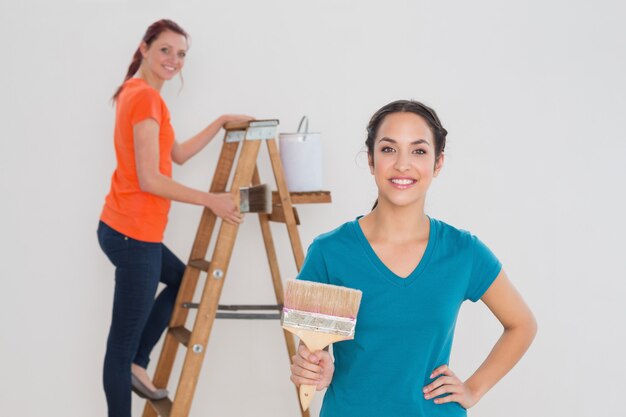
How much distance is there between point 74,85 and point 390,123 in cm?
196

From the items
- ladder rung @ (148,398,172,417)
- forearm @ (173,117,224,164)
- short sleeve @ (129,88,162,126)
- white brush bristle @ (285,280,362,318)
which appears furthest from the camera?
forearm @ (173,117,224,164)

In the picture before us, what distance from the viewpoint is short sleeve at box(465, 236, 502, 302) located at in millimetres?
1479

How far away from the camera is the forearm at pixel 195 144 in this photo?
271cm

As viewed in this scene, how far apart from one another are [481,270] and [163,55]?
4.94 ft

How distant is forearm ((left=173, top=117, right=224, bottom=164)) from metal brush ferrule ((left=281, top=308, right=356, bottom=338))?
5.06 feet

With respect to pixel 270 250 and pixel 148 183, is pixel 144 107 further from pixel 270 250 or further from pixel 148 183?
pixel 270 250

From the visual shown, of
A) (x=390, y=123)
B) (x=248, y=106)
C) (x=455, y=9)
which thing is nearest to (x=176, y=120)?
(x=248, y=106)

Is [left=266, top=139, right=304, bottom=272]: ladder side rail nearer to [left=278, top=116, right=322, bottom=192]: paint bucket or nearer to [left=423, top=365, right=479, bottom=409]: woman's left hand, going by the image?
[left=278, top=116, right=322, bottom=192]: paint bucket

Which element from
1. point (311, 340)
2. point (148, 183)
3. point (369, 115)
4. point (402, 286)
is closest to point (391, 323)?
point (402, 286)

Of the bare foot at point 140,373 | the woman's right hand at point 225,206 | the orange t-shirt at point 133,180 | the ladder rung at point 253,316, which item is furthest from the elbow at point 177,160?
the bare foot at point 140,373

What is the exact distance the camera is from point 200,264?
255 centimetres

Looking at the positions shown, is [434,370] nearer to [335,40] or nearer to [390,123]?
[390,123]

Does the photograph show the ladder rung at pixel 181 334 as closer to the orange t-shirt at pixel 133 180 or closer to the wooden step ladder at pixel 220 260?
the wooden step ladder at pixel 220 260

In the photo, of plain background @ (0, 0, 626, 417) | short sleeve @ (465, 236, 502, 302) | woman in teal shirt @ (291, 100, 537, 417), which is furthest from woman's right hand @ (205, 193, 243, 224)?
short sleeve @ (465, 236, 502, 302)
